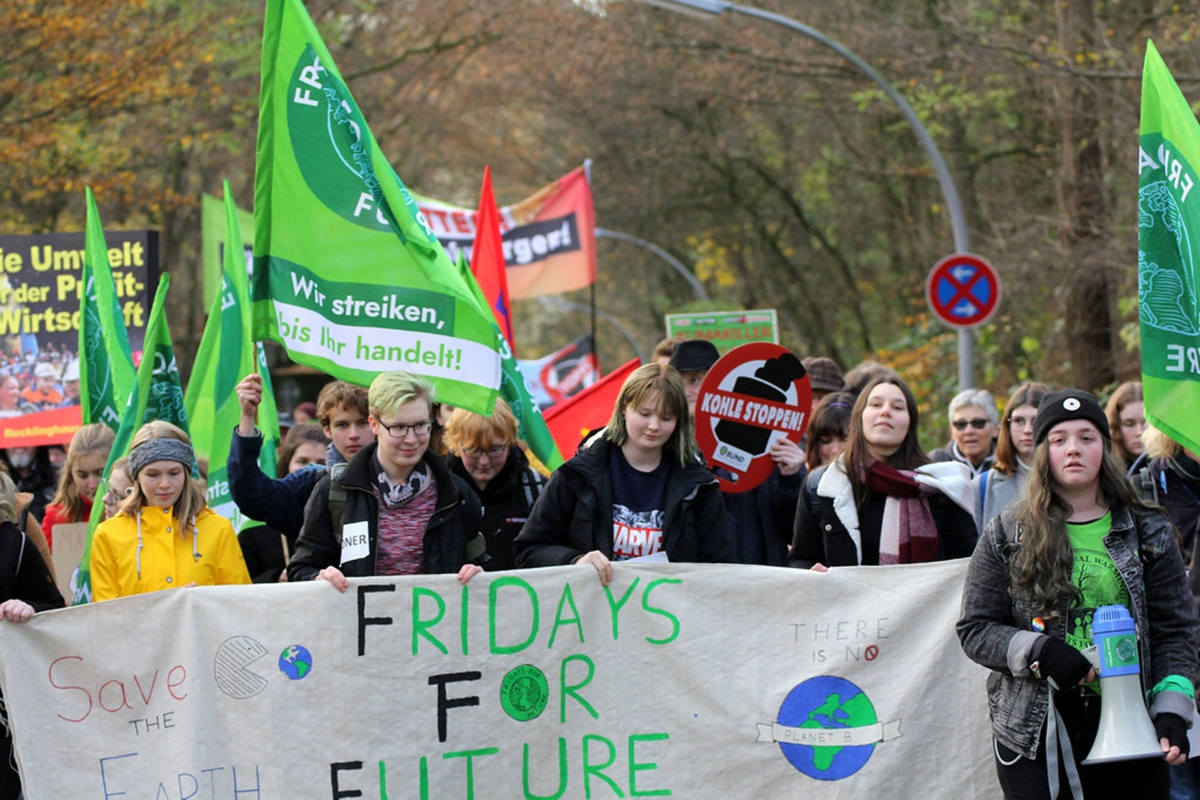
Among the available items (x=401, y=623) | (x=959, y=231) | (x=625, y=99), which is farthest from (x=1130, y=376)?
(x=401, y=623)

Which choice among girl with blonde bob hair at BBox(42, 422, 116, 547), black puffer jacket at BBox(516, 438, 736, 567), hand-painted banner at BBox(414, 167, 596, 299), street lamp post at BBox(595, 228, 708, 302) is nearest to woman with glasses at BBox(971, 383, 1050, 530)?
black puffer jacket at BBox(516, 438, 736, 567)

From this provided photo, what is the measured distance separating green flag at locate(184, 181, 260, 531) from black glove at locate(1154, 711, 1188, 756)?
4.42 m

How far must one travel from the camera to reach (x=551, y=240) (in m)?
15.6

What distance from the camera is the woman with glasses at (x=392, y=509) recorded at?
4.93 m

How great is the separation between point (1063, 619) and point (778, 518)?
6.15ft

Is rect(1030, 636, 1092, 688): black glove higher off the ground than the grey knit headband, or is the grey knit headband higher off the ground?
the grey knit headband

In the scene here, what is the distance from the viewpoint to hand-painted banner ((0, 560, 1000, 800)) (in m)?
4.90

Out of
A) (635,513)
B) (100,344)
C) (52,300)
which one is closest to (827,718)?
(635,513)

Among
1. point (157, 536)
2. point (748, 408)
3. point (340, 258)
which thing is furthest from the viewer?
point (748, 408)

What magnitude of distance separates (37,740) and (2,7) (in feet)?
40.4

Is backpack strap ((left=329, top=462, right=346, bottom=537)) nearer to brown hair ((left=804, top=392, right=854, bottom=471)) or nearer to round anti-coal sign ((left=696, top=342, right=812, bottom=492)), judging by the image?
round anti-coal sign ((left=696, top=342, right=812, bottom=492))

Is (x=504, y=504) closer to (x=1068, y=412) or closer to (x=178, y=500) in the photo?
(x=178, y=500)

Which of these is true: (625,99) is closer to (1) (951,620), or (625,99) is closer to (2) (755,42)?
(2) (755,42)

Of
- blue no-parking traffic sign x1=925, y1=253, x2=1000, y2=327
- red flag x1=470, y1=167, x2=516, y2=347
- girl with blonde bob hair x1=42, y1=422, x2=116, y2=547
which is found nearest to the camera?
girl with blonde bob hair x1=42, y1=422, x2=116, y2=547
